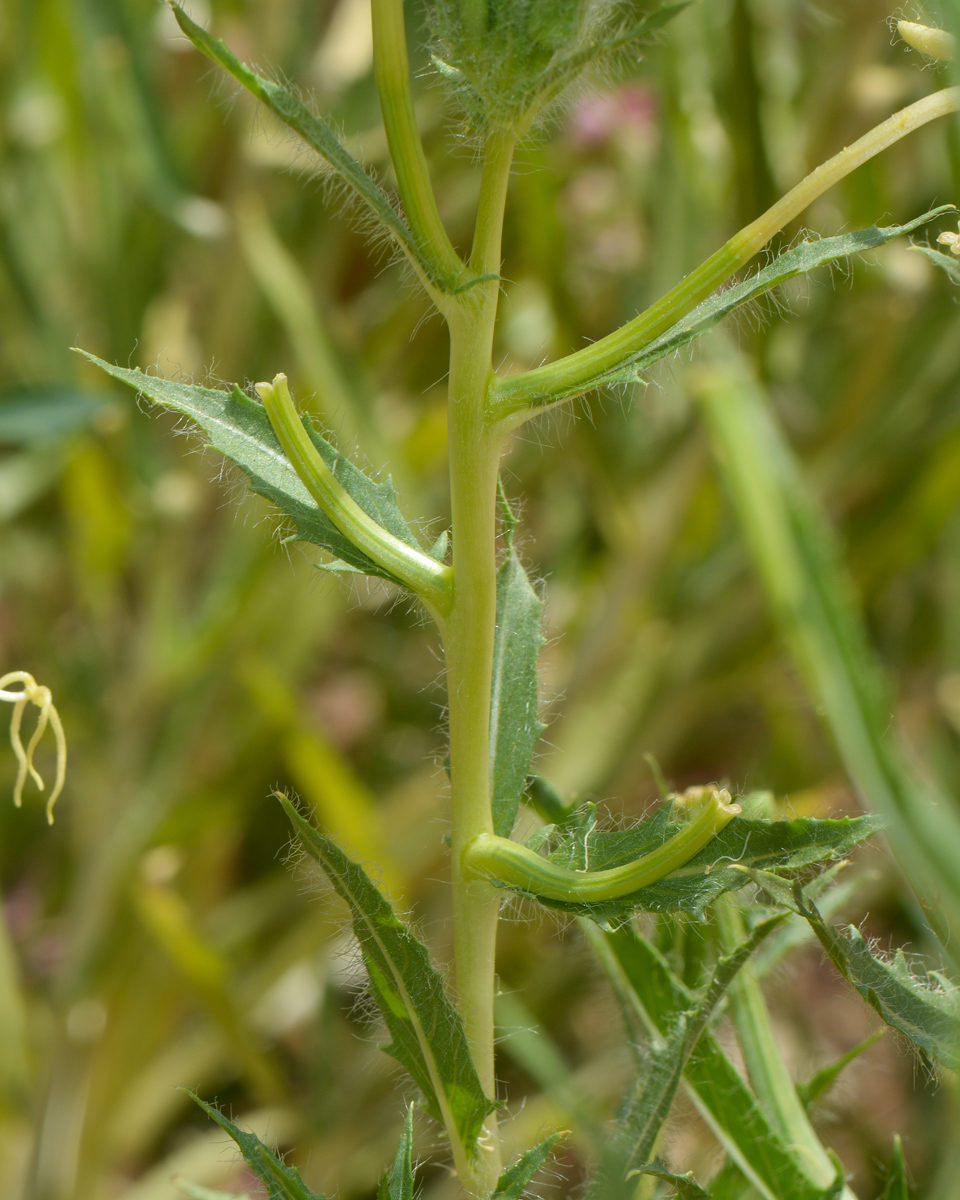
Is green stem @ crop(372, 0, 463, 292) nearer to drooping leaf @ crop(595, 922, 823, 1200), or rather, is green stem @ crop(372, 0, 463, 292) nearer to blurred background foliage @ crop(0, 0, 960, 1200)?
drooping leaf @ crop(595, 922, 823, 1200)

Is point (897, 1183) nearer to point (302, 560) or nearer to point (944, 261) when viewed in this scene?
point (944, 261)

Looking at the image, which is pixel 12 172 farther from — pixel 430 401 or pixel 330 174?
pixel 330 174

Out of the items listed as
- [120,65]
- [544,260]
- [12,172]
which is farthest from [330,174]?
[12,172]

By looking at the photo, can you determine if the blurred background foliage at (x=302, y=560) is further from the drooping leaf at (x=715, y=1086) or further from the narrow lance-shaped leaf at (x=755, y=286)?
the narrow lance-shaped leaf at (x=755, y=286)

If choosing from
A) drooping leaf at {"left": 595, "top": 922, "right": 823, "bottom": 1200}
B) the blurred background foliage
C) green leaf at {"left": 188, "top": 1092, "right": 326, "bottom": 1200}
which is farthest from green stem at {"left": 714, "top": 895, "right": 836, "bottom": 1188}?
the blurred background foliage

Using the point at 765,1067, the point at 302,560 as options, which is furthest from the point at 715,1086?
the point at 302,560

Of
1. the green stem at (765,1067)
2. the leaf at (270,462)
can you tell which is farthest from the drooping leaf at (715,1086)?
the leaf at (270,462)
